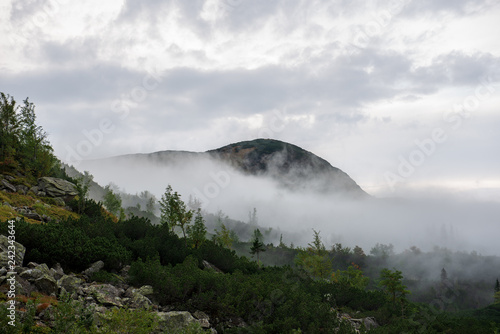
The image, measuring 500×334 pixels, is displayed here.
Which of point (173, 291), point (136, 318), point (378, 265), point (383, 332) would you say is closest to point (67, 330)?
point (136, 318)

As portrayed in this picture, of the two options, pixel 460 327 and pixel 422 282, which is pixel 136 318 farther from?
pixel 422 282

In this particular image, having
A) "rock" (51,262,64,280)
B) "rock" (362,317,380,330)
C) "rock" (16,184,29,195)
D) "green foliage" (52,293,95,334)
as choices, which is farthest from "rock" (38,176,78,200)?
"rock" (362,317,380,330)

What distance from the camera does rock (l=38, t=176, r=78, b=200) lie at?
30.5 meters

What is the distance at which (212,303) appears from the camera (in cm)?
1262

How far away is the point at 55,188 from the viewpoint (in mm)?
31219

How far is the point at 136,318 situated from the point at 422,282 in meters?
132

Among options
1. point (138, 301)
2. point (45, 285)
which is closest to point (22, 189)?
point (45, 285)

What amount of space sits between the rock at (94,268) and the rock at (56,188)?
19.5m

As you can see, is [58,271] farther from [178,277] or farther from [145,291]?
[178,277]

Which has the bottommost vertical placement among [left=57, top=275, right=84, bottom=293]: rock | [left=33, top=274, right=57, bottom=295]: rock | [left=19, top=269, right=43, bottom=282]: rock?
[left=57, top=275, right=84, bottom=293]: rock

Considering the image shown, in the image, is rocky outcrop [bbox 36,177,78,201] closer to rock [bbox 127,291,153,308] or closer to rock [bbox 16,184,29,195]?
rock [bbox 16,184,29,195]

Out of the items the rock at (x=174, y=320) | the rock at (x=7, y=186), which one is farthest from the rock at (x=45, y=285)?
the rock at (x=7, y=186)

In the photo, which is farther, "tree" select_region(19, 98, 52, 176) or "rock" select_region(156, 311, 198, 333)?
"tree" select_region(19, 98, 52, 176)

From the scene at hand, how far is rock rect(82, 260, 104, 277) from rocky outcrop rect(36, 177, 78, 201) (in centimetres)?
1955
